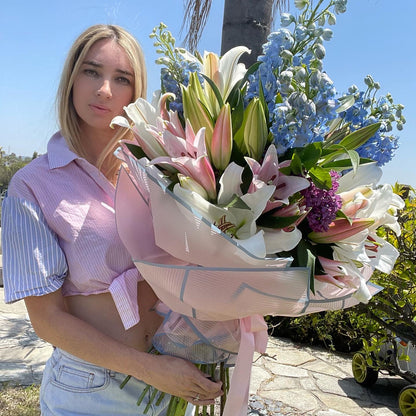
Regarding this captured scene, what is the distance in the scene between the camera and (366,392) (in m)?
5.12

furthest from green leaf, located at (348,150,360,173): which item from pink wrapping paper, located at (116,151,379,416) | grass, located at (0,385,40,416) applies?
grass, located at (0,385,40,416)

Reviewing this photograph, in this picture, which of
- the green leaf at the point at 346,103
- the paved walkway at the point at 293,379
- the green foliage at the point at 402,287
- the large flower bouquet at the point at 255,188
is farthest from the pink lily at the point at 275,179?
the paved walkway at the point at 293,379

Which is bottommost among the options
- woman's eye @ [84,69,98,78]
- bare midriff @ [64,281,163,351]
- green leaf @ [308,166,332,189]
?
bare midriff @ [64,281,163,351]

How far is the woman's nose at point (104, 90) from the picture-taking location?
4.83 feet

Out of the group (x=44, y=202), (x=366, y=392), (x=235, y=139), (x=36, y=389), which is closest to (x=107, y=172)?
(x=44, y=202)

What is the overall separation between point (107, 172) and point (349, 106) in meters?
Result: 0.80

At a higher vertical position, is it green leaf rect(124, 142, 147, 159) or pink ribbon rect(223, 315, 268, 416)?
green leaf rect(124, 142, 147, 159)

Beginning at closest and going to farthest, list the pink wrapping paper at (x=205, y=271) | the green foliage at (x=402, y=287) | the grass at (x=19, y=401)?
the pink wrapping paper at (x=205, y=271) < the green foliage at (x=402, y=287) < the grass at (x=19, y=401)

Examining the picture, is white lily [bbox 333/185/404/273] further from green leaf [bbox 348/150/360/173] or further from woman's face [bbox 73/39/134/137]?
woman's face [bbox 73/39/134/137]

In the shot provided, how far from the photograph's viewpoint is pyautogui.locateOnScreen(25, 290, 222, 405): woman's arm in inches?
48.0

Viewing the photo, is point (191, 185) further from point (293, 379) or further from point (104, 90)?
point (293, 379)

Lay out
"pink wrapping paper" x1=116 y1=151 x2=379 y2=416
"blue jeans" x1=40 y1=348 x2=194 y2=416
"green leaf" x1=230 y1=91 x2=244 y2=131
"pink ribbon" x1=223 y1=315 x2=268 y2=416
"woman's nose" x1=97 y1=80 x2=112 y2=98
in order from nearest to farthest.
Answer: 1. "pink wrapping paper" x1=116 y1=151 x2=379 y2=416
2. "green leaf" x1=230 y1=91 x2=244 y2=131
3. "pink ribbon" x1=223 y1=315 x2=268 y2=416
4. "blue jeans" x1=40 y1=348 x2=194 y2=416
5. "woman's nose" x1=97 y1=80 x2=112 y2=98

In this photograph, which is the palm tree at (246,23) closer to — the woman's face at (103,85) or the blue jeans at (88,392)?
the woman's face at (103,85)

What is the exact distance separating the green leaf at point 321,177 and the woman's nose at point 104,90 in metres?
0.76
